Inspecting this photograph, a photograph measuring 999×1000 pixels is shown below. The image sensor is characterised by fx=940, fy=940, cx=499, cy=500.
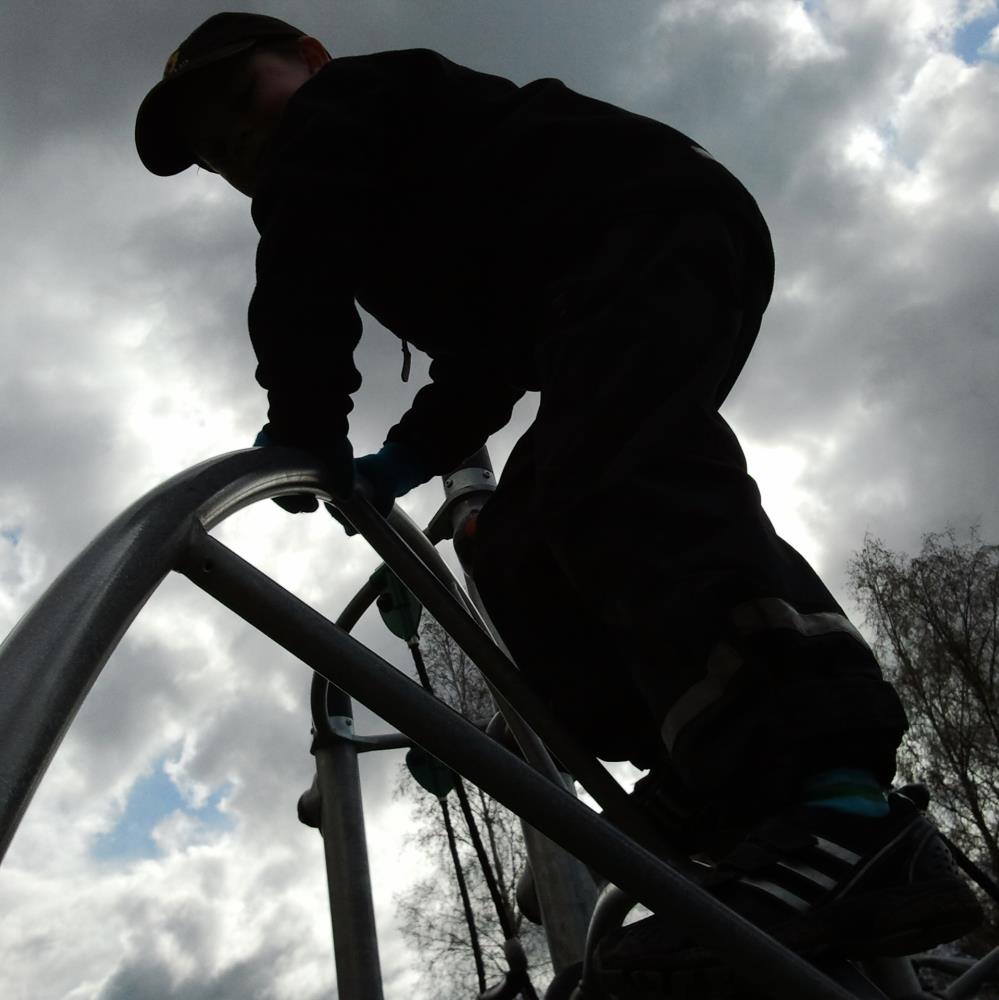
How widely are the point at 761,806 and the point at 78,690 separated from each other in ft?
1.65

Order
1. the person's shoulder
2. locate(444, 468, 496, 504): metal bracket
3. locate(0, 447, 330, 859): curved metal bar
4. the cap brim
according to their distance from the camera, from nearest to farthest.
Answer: locate(0, 447, 330, 859): curved metal bar → the person's shoulder → the cap brim → locate(444, 468, 496, 504): metal bracket

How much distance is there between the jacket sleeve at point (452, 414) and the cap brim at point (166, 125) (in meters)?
0.48

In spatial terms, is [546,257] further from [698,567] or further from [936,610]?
[936,610]

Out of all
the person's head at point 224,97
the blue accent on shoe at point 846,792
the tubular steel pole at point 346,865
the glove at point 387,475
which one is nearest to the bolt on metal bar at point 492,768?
the blue accent on shoe at point 846,792

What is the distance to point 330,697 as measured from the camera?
180cm

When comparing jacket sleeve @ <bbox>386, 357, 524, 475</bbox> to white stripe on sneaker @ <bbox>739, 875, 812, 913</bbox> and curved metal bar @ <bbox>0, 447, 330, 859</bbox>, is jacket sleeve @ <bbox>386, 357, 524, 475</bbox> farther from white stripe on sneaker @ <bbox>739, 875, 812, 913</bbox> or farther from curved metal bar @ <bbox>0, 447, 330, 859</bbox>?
white stripe on sneaker @ <bbox>739, 875, 812, 913</bbox>

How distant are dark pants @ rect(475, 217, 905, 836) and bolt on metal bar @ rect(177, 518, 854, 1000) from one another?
119 mm

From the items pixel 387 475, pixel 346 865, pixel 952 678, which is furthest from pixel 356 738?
pixel 952 678

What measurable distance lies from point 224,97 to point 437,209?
0.41m

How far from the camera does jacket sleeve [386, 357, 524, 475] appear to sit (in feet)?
4.33

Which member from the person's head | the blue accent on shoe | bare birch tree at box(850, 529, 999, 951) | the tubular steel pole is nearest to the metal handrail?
the blue accent on shoe

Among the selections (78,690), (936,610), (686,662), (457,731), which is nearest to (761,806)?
(686,662)

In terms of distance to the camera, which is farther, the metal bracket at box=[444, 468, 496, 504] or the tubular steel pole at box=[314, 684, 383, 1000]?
the metal bracket at box=[444, 468, 496, 504]

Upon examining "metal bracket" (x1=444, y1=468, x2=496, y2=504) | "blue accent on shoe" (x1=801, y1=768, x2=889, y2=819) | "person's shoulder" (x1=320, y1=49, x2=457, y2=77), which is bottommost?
"blue accent on shoe" (x1=801, y1=768, x2=889, y2=819)
